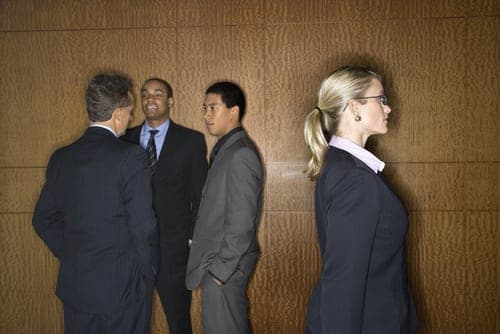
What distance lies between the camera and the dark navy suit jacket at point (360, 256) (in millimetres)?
1436

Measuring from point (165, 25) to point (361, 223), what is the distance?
2689 mm

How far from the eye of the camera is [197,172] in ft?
11.6

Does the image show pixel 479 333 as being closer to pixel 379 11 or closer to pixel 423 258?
pixel 423 258

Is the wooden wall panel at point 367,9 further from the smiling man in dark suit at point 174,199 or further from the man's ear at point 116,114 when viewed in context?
the man's ear at point 116,114

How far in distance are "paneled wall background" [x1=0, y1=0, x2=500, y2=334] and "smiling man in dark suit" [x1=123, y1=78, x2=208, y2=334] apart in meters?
0.17

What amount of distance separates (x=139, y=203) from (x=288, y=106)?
5.56 feet

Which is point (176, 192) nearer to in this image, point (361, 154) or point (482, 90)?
point (361, 154)

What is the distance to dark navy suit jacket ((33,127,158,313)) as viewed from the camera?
2184 mm

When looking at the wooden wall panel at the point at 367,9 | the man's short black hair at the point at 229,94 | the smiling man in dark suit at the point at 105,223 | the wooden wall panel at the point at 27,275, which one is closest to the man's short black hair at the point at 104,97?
the smiling man in dark suit at the point at 105,223

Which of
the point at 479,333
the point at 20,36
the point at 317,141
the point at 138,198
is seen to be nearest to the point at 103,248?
the point at 138,198

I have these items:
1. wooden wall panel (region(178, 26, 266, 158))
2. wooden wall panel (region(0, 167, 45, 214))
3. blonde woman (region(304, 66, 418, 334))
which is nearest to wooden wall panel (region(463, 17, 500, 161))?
wooden wall panel (region(178, 26, 266, 158))

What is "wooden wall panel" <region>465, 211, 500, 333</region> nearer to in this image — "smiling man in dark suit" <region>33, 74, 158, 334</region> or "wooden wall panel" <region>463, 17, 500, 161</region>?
"wooden wall panel" <region>463, 17, 500, 161</region>

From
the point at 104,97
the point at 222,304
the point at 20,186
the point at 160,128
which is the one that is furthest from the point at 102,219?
the point at 20,186

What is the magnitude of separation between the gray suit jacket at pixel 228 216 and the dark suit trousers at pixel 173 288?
0.88 metres
